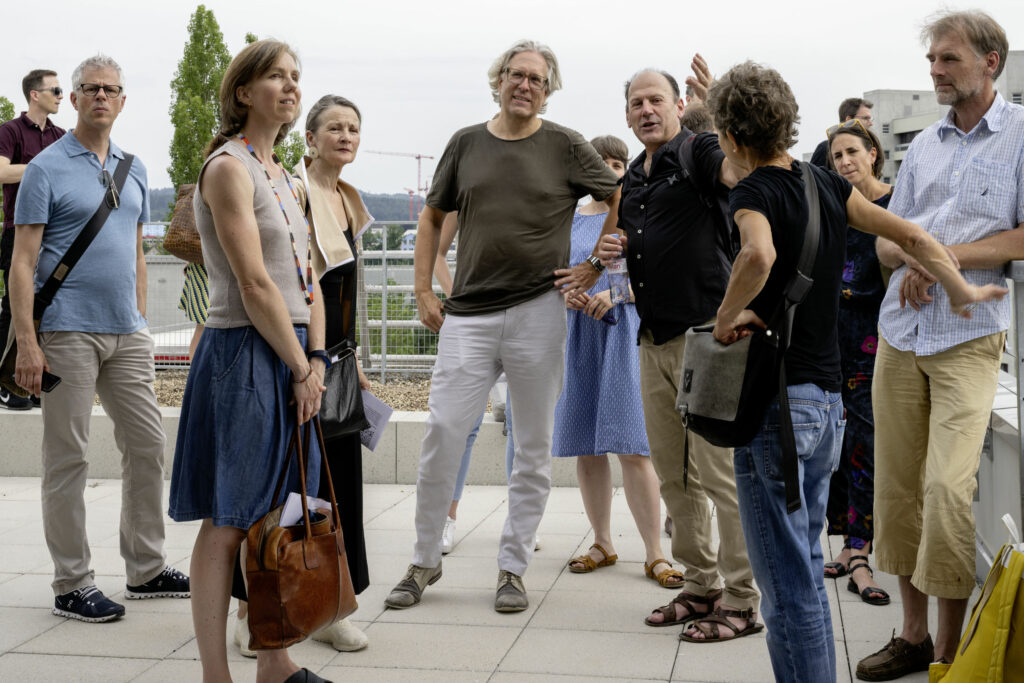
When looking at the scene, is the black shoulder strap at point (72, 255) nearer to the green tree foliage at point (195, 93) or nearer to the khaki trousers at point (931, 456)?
the khaki trousers at point (931, 456)

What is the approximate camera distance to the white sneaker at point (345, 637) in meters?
4.15

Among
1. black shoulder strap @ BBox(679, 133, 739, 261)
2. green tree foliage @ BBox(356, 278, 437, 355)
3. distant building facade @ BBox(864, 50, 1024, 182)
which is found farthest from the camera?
distant building facade @ BBox(864, 50, 1024, 182)

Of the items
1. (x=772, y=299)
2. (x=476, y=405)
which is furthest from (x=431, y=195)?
(x=772, y=299)

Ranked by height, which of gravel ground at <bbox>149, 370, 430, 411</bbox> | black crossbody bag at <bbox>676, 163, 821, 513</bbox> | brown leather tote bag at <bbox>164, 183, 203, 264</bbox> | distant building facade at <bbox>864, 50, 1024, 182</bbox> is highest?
distant building facade at <bbox>864, 50, 1024, 182</bbox>

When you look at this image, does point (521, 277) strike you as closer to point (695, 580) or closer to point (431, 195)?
point (431, 195)

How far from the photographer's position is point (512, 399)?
486 centimetres

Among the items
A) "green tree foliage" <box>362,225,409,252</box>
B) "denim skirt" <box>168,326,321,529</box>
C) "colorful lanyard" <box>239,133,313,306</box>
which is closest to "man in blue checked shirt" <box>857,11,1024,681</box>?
"colorful lanyard" <box>239,133,313,306</box>

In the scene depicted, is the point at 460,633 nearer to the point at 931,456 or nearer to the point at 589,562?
the point at 589,562

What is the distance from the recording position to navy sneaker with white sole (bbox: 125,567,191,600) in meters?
4.85

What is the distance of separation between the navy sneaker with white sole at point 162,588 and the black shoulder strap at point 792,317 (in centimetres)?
300

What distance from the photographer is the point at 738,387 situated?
2900 mm

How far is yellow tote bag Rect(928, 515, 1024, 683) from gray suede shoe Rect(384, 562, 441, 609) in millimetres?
2417

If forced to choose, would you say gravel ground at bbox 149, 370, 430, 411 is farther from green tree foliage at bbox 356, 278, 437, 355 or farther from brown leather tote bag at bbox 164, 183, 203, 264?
brown leather tote bag at bbox 164, 183, 203, 264

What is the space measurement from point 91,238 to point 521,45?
204 centimetres
